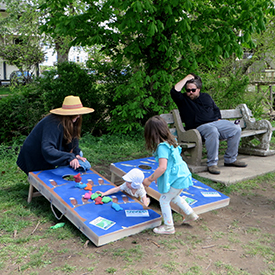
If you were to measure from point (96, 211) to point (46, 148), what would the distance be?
3.71ft

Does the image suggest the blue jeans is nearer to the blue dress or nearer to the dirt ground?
the dirt ground

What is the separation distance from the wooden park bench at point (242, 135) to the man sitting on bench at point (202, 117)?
0.49ft

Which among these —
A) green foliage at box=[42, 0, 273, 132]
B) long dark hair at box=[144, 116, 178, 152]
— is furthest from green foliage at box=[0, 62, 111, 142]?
long dark hair at box=[144, 116, 178, 152]

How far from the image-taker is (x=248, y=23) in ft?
19.2

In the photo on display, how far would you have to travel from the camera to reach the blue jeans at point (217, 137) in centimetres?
490

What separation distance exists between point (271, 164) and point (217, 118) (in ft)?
4.07

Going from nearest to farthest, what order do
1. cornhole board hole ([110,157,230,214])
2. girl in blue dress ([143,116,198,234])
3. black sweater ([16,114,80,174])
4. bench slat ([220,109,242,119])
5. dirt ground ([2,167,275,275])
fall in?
dirt ground ([2,167,275,275]), girl in blue dress ([143,116,198,234]), cornhole board hole ([110,157,230,214]), black sweater ([16,114,80,174]), bench slat ([220,109,242,119])

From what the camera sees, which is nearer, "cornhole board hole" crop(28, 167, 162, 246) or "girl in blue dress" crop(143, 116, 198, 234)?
"cornhole board hole" crop(28, 167, 162, 246)

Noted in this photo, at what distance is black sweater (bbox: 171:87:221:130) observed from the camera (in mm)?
5250

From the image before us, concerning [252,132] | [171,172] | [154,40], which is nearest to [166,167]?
[171,172]

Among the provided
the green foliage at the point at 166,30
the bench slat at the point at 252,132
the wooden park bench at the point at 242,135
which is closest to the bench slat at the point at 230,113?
the wooden park bench at the point at 242,135

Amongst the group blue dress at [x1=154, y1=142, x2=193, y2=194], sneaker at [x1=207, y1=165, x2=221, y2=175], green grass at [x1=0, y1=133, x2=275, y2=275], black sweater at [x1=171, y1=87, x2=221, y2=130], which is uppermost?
black sweater at [x1=171, y1=87, x2=221, y2=130]

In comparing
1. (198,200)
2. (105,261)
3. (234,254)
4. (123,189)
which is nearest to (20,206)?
(123,189)

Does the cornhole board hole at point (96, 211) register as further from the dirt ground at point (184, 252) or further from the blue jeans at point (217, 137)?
the blue jeans at point (217, 137)
